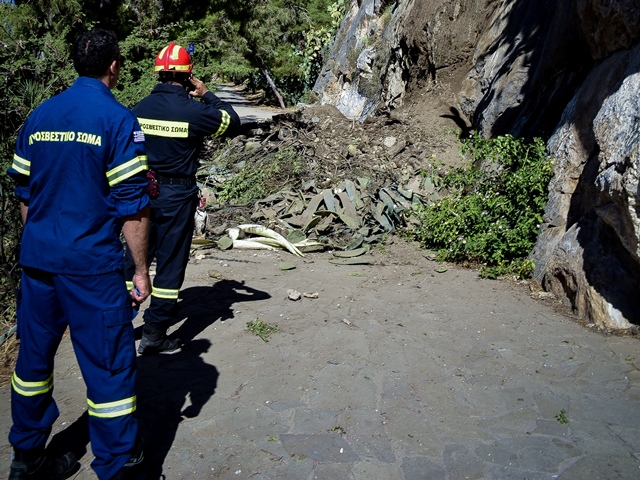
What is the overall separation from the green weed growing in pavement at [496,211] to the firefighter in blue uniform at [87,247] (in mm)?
4505

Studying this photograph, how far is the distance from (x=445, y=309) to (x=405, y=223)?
2.92m

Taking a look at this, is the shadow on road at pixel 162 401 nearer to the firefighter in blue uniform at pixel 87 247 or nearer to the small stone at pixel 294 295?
the firefighter in blue uniform at pixel 87 247

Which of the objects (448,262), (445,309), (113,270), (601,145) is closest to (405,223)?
(448,262)

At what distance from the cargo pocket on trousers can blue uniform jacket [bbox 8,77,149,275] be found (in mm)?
211

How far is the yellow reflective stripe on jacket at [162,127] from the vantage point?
4781mm

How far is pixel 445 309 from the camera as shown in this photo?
590cm

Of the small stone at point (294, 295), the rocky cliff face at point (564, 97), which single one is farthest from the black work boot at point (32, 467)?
the rocky cliff face at point (564, 97)

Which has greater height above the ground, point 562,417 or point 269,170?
point 562,417

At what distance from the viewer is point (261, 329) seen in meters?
5.39

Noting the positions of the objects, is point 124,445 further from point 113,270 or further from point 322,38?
point 322,38

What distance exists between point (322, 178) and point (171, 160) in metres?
5.33

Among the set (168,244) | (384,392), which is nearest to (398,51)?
(168,244)

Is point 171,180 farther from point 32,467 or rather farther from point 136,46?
point 136,46

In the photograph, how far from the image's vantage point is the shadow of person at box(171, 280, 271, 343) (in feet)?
18.2
